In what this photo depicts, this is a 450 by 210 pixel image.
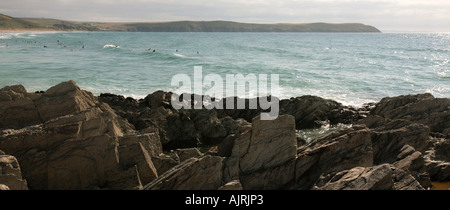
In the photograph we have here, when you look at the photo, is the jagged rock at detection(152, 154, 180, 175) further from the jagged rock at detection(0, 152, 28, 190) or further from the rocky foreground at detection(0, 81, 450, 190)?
the jagged rock at detection(0, 152, 28, 190)

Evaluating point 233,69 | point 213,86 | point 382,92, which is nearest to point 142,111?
point 213,86

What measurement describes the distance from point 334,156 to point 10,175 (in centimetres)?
635

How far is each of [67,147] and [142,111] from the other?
335 inches

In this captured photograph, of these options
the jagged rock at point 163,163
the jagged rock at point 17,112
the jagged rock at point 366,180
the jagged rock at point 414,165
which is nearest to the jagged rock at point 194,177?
the jagged rock at point 366,180

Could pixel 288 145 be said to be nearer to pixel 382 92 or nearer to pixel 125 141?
pixel 125 141

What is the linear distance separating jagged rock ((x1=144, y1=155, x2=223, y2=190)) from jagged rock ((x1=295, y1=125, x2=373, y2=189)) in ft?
5.72

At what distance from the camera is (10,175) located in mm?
7359

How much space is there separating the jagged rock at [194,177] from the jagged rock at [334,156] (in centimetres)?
174

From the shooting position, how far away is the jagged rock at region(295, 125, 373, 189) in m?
8.37

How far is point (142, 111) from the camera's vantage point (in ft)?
56.9

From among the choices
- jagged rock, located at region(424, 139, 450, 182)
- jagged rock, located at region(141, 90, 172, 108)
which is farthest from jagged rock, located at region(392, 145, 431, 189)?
jagged rock, located at region(141, 90, 172, 108)

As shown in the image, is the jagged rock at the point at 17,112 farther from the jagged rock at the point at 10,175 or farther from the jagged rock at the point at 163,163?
the jagged rock at the point at 163,163
